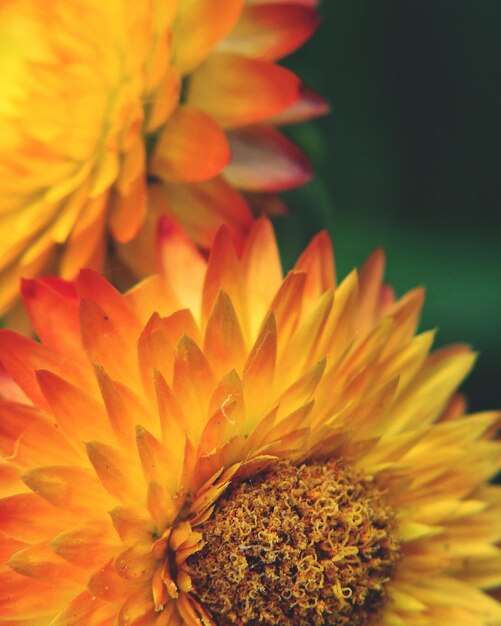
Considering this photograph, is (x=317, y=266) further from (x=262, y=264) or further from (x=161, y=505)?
(x=161, y=505)

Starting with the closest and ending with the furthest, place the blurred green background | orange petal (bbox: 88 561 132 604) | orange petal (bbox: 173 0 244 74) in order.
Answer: orange petal (bbox: 88 561 132 604) < orange petal (bbox: 173 0 244 74) < the blurred green background

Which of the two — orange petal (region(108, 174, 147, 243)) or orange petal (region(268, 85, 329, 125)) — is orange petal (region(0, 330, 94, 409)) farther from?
orange petal (region(268, 85, 329, 125))

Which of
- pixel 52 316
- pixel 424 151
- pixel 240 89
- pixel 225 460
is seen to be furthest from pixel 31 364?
pixel 424 151

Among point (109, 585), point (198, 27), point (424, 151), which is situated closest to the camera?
Result: point (109, 585)

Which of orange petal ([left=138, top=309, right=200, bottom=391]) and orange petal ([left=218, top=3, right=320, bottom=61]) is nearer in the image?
orange petal ([left=138, top=309, right=200, bottom=391])

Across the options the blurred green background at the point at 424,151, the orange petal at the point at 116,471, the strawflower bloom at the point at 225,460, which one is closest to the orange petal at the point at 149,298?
the strawflower bloom at the point at 225,460

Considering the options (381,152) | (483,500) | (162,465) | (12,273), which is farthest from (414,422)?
(381,152)

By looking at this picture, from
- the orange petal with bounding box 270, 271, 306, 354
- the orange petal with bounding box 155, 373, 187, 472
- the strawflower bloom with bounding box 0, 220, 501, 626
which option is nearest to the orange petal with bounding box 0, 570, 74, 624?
the strawflower bloom with bounding box 0, 220, 501, 626

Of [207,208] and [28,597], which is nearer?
[28,597]
